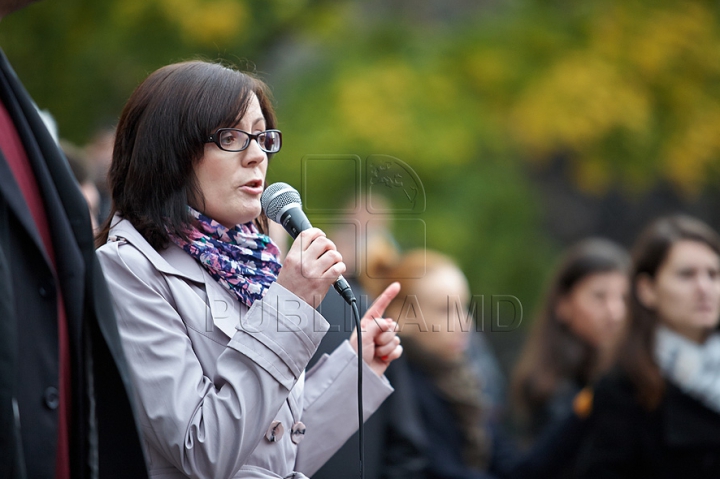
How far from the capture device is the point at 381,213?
6.94m

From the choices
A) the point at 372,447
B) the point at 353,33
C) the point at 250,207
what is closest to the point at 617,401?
the point at 372,447

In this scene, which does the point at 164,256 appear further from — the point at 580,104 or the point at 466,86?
the point at 466,86

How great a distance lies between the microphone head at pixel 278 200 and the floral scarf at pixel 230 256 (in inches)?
5.2

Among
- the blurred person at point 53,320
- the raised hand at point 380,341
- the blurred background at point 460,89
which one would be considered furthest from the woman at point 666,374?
the blurred background at point 460,89

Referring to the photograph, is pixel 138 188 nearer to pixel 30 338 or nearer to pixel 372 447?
pixel 30 338

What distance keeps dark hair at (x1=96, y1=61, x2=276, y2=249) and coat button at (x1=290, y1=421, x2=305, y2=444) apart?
0.64 meters

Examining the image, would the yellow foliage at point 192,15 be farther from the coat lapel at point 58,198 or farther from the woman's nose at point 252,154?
the coat lapel at point 58,198

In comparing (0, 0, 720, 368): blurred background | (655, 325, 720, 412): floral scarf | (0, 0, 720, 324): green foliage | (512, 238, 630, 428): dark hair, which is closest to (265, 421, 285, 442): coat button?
(655, 325, 720, 412): floral scarf

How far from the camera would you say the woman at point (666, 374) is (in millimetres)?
3861

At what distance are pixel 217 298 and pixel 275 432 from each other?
406 millimetres

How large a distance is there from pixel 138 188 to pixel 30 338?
74 centimetres

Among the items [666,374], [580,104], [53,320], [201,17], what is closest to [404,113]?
[580,104]

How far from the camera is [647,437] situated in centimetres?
396

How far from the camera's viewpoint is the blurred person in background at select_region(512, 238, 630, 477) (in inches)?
205
